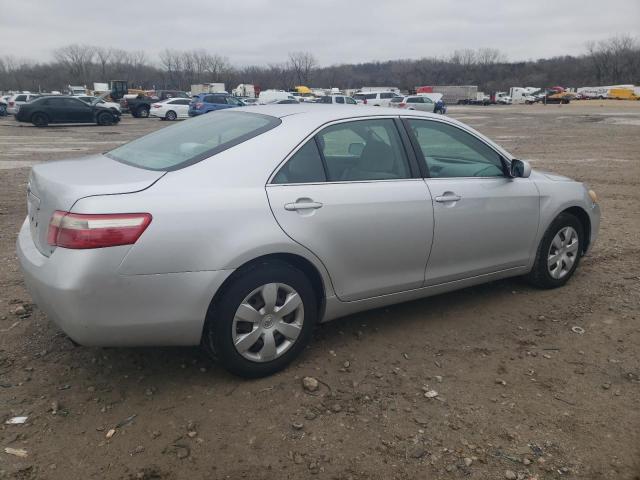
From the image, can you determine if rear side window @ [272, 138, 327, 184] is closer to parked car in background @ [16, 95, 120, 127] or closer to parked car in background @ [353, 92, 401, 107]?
parked car in background @ [16, 95, 120, 127]

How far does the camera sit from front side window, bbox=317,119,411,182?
140 inches

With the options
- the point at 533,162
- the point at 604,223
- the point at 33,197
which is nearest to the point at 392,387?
the point at 33,197

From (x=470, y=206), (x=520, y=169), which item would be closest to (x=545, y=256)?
(x=520, y=169)

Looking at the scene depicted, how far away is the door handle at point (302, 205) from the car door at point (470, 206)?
37.3 inches

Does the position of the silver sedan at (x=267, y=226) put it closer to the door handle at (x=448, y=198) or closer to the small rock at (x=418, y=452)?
the door handle at (x=448, y=198)

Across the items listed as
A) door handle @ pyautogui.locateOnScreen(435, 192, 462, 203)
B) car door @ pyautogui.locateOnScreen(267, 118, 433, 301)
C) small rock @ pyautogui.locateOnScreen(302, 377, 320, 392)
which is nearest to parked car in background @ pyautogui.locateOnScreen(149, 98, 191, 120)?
car door @ pyautogui.locateOnScreen(267, 118, 433, 301)

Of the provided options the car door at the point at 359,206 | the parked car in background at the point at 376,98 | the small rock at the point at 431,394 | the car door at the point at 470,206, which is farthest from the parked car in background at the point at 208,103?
the small rock at the point at 431,394

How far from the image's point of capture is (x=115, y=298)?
2.73 metres

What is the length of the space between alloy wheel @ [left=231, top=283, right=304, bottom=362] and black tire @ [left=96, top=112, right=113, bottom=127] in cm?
2756

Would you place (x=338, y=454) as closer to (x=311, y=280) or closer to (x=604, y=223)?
(x=311, y=280)

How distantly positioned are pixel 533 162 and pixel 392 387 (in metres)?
11.7

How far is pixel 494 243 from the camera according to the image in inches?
164

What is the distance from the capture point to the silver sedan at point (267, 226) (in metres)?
2.76

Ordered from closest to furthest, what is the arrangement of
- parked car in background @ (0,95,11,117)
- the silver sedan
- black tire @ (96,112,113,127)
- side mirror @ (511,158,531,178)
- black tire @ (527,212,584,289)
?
the silver sedan
side mirror @ (511,158,531,178)
black tire @ (527,212,584,289)
black tire @ (96,112,113,127)
parked car in background @ (0,95,11,117)
